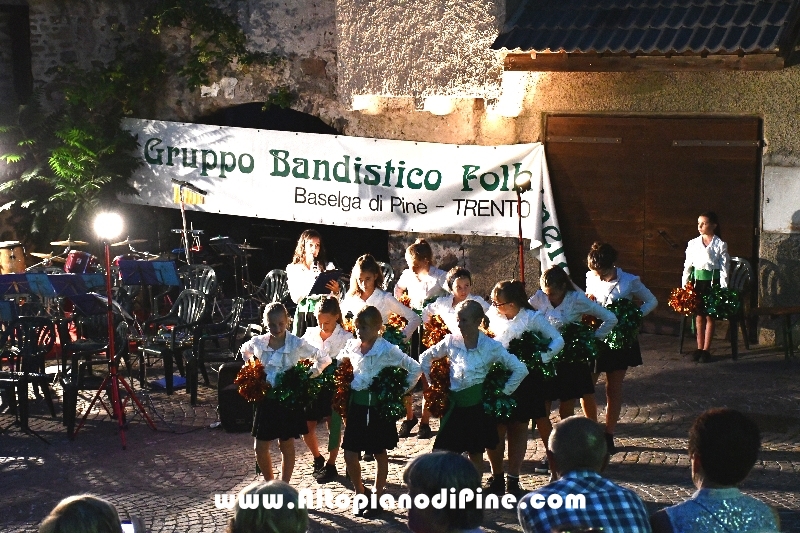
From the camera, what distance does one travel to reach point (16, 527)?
28.8 feet

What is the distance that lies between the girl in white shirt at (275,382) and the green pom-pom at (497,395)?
4.49 feet

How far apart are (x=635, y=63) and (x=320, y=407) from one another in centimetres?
649

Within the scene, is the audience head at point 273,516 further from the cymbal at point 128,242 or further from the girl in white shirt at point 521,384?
the cymbal at point 128,242

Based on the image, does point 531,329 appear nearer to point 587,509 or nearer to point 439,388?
point 439,388

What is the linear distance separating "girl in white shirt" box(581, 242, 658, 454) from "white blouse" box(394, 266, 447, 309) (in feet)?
5.23

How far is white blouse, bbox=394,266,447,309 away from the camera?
11.5 metres

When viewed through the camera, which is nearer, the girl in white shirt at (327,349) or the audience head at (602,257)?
the girl in white shirt at (327,349)

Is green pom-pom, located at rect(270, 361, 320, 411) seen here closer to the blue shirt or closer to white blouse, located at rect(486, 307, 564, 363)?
white blouse, located at rect(486, 307, 564, 363)

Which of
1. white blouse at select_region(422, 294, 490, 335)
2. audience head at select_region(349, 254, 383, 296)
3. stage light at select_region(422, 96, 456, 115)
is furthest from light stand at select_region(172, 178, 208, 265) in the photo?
white blouse at select_region(422, 294, 490, 335)

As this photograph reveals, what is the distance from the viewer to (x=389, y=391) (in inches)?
341

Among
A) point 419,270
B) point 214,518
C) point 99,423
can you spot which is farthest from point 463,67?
point 214,518

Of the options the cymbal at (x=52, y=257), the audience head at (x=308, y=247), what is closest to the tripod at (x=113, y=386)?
the audience head at (x=308, y=247)

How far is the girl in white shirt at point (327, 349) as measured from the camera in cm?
938

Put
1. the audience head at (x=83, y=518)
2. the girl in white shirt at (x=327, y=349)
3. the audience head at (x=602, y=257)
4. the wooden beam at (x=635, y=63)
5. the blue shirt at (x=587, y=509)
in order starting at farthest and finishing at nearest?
the wooden beam at (x=635, y=63) → the audience head at (x=602, y=257) → the girl in white shirt at (x=327, y=349) → the blue shirt at (x=587, y=509) → the audience head at (x=83, y=518)
